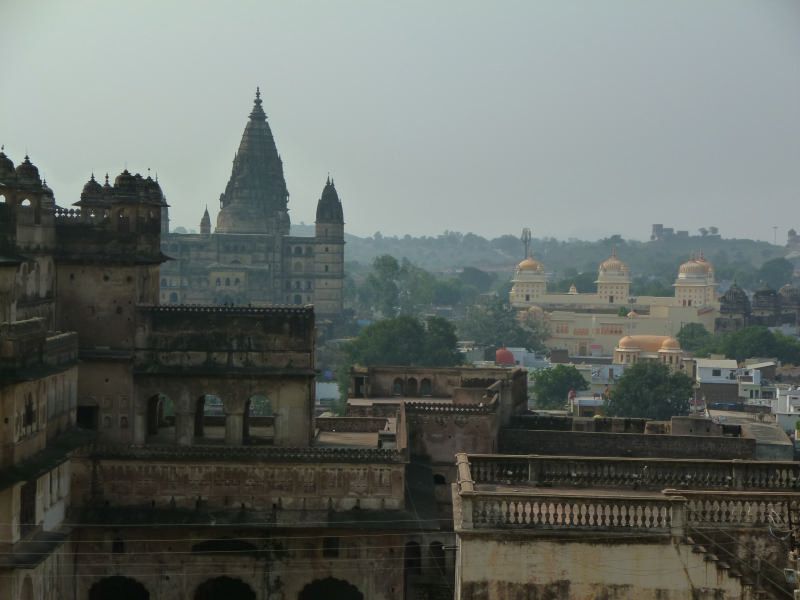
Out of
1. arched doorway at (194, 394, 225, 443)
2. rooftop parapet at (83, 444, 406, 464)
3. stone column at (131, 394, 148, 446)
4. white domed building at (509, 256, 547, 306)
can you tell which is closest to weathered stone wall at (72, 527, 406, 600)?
rooftop parapet at (83, 444, 406, 464)

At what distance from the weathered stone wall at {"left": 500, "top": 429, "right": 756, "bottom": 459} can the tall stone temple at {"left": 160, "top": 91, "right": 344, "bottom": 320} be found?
88.4 meters

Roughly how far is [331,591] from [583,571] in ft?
60.6

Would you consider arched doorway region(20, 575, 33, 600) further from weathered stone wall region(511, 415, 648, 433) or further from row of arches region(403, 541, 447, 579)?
weathered stone wall region(511, 415, 648, 433)

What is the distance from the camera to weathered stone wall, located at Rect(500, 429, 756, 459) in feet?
137

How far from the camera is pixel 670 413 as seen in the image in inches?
3637

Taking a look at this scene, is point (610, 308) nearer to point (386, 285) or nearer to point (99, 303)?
point (386, 285)

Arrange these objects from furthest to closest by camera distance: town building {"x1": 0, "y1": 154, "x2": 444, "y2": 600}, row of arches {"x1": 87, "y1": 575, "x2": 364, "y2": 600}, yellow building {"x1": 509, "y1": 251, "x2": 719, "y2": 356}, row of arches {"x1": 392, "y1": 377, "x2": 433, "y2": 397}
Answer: yellow building {"x1": 509, "y1": 251, "x2": 719, "y2": 356} → row of arches {"x1": 392, "y1": 377, "x2": 433, "y2": 397} → row of arches {"x1": 87, "y1": 575, "x2": 364, "y2": 600} → town building {"x1": 0, "y1": 154, "x2": 444, "y2": 600}

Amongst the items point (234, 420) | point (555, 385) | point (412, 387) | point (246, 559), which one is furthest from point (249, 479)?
point (555, 385)

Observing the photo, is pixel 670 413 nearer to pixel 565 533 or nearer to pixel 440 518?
pixel 440 518

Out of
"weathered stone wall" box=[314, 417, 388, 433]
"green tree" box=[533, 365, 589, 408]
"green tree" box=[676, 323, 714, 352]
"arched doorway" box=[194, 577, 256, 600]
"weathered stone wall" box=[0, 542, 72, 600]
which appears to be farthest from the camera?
"green tree" box=[676, 323, 714, 352]

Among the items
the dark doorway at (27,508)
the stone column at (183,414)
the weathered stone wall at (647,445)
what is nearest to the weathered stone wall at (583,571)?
the dark doorway at (27,508)

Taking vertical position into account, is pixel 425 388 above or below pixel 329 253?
below

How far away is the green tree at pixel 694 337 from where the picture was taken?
14462 centimetres

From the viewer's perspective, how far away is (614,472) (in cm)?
2134
